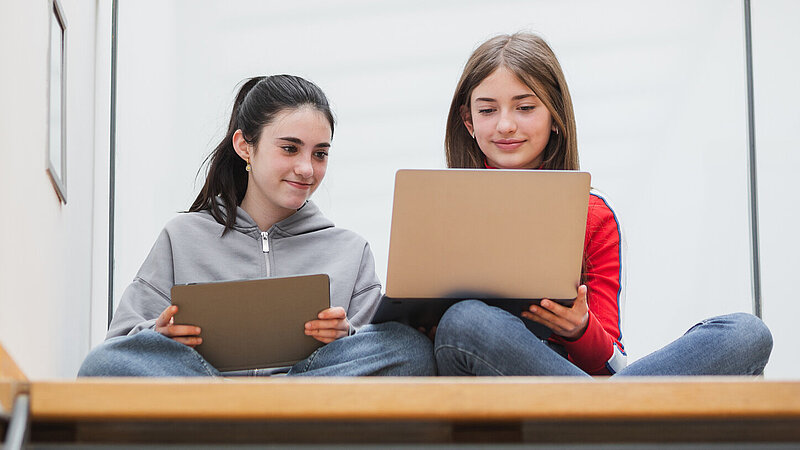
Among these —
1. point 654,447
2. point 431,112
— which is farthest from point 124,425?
point 431,112

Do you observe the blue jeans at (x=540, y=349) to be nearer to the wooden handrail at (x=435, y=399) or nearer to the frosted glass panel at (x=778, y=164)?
the wooden handrail at (x=435, y=399)

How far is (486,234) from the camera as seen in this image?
1.35 m

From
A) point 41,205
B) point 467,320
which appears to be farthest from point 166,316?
point 467,320

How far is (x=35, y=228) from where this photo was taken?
5.13 ft

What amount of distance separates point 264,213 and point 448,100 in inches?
36.1

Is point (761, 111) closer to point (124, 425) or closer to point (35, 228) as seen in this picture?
point (35, 228)

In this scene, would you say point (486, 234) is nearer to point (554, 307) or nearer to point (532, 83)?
point (554, 307)

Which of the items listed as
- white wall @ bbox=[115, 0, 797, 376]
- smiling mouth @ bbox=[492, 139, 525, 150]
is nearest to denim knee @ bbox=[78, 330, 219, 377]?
smiling mouth @ bbox=[492, 139, 525, 150]

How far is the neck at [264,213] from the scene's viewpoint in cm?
199

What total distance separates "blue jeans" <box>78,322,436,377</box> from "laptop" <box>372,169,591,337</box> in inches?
4.3

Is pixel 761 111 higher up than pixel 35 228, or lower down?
higher up

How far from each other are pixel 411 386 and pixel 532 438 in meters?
0.12

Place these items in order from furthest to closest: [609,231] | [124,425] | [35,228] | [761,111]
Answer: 1. [761,111]
2. [609,231]
3. [35,228]
4. [124,425]

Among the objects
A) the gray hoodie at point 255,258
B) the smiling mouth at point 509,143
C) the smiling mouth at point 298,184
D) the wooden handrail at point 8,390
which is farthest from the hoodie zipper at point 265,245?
the wooden handrail at point 8,390
